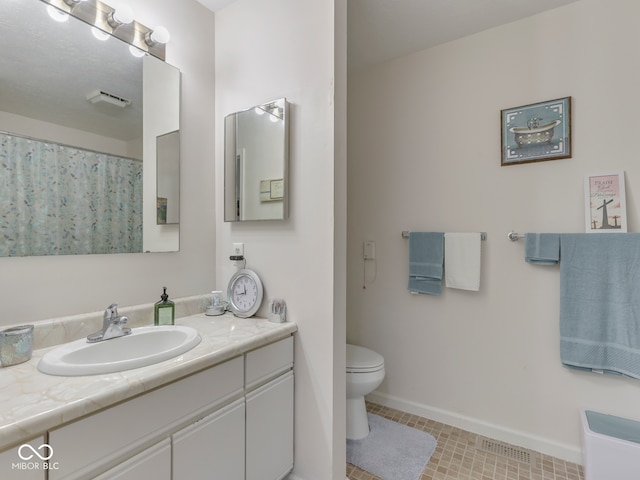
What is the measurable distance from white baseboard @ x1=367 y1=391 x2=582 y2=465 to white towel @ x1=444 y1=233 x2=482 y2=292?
878mm

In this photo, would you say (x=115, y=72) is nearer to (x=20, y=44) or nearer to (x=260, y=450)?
(x=20, y=44)

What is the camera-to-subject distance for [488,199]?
2008 mm

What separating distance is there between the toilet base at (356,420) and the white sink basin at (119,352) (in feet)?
3.95

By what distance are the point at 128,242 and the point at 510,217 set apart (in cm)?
215

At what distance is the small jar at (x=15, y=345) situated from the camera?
0.99 metres

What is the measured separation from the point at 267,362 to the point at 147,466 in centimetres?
54

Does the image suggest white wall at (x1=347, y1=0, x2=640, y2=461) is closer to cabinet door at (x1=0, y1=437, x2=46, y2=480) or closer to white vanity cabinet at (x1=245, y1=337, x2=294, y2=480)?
white vanity cabinet at (x1=245, y1=337, x2=294, y2=480)

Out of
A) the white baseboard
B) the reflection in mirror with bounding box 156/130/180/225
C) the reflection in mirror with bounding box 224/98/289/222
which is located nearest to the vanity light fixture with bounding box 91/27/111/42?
the reflection in mirror with bounding box 156/130/180/225

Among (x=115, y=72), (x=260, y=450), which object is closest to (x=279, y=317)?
(x=260, y=450)

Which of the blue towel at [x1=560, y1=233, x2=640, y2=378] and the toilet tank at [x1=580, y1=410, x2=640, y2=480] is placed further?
the blue towel at [x1=560, y1=233, x2=640, y2=378]

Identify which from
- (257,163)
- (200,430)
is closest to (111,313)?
(200,430)

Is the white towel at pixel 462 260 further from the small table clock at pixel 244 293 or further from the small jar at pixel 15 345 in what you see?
the small jar at pixel 15 345

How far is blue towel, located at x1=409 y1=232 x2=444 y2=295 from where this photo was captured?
211cm

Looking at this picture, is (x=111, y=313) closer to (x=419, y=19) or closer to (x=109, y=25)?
(x=109, y=25)
